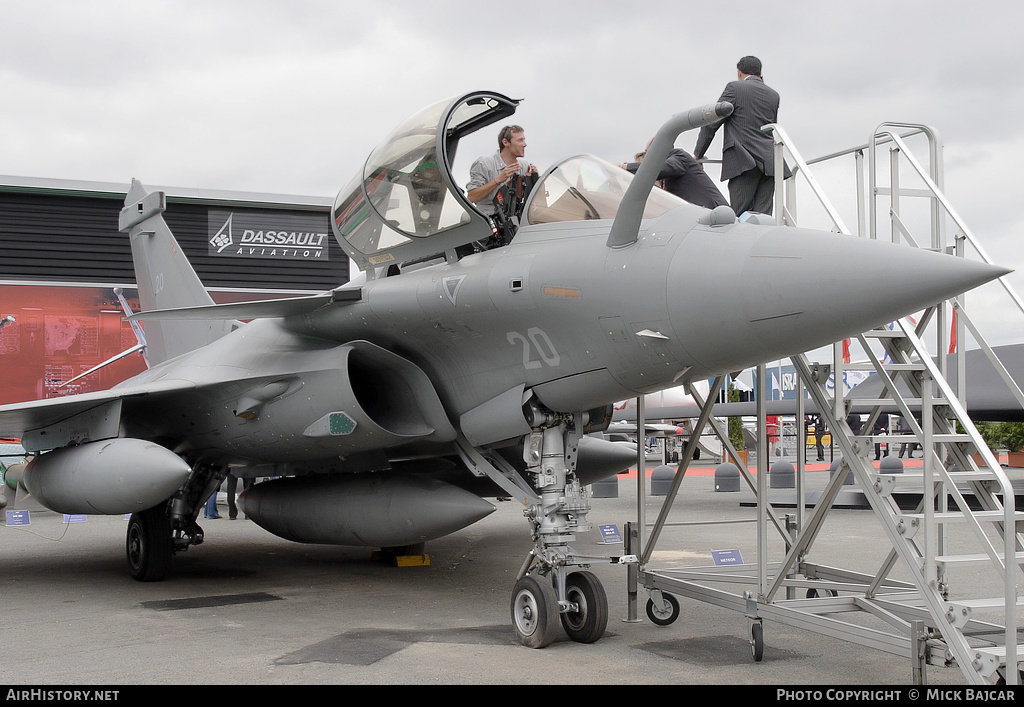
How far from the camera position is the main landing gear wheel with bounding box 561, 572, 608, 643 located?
5816 mm

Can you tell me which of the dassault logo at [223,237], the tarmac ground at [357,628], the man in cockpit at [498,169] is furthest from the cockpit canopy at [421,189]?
the dassault logo at [223,237]

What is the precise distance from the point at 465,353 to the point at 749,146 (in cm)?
248

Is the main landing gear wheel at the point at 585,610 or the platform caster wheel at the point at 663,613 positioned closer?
the main landing gear wheel at the point at 585,610

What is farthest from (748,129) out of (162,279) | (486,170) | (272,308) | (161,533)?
(162,279)

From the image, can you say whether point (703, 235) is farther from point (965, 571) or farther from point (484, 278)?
point (965, 571)

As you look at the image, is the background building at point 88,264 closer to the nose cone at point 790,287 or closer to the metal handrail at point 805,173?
the metal handrail at point 805,173

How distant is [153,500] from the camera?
7.42 meters

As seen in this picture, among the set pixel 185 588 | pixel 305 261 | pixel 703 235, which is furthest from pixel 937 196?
pixel 305 261

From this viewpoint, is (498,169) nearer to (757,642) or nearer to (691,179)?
(691,179)

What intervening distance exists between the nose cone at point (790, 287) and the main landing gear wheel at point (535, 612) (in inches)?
68.8

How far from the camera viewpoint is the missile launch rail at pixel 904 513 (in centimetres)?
435

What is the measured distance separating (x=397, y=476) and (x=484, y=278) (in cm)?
255

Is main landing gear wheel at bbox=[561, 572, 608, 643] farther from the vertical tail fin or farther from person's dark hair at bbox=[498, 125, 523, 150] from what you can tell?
the vertical tail fin

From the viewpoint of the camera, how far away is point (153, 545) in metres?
8.71
